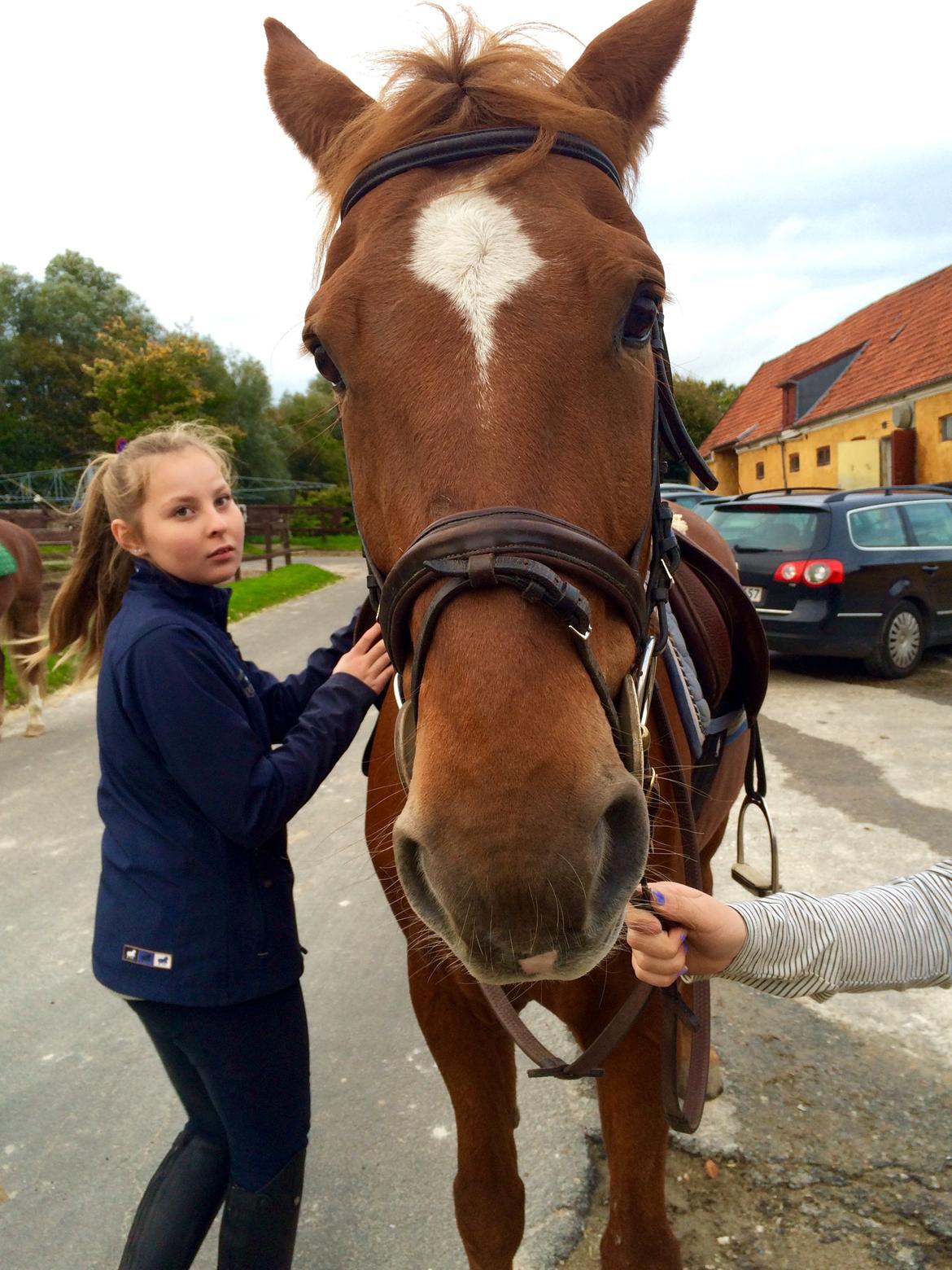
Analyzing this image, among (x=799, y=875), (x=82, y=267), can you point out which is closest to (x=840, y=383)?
(x=799, y=875)

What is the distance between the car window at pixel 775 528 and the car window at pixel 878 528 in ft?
1.13

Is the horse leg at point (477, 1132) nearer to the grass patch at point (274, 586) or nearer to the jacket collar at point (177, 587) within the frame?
the jacket collar at point (177, 587)

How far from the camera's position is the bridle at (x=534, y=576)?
1.15 m

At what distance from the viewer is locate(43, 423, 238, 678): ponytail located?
194cm

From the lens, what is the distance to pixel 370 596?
173 cm

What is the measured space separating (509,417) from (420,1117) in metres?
2.31

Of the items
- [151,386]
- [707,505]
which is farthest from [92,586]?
[151,386]

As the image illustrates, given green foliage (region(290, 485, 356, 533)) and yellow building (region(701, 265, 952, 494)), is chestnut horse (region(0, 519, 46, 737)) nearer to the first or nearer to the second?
yellow building (region(701, 265, 952, 494))

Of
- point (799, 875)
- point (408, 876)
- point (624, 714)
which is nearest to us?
point (408, 876)

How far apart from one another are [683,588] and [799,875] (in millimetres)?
2128

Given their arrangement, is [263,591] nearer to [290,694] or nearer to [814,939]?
[290,694]

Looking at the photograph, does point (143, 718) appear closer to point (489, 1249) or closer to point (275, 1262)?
point (275, 1262)

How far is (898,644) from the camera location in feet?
27.1

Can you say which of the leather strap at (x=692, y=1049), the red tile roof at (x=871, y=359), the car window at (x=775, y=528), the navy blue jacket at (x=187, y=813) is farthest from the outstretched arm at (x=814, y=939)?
the red tile roof at (x=871, y=359)
